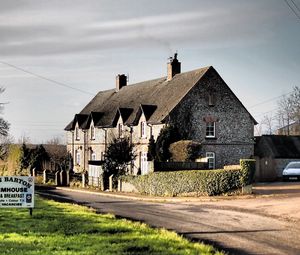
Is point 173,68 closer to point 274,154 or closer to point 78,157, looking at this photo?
point 274,154

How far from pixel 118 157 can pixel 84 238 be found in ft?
100

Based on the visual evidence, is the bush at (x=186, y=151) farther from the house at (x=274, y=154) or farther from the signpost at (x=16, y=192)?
the signpost at (x=16, y=192)

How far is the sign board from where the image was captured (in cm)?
1973

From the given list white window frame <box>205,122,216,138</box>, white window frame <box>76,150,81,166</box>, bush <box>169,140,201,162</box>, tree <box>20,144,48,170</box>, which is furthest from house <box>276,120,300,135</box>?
bush <box>169,140,201,162</box>

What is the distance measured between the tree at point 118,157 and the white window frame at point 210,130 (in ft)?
24.0

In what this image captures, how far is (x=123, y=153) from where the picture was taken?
44.5 meters

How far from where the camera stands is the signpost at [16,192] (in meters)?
19.7

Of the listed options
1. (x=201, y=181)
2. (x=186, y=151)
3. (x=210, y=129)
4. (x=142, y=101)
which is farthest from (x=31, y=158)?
(x=201, y=181)

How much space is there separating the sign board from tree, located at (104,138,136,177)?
956 inches

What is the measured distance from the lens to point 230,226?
1833 centimetres

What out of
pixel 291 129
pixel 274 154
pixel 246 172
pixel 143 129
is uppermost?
pixel 291 129

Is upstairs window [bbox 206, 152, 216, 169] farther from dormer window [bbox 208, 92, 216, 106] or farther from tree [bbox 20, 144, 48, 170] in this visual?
tree [bbox 20, 144, 48, 170]

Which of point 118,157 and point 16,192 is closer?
point 16,192

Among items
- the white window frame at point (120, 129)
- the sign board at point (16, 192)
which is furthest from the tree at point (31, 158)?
the sign board at point (16, 192)
